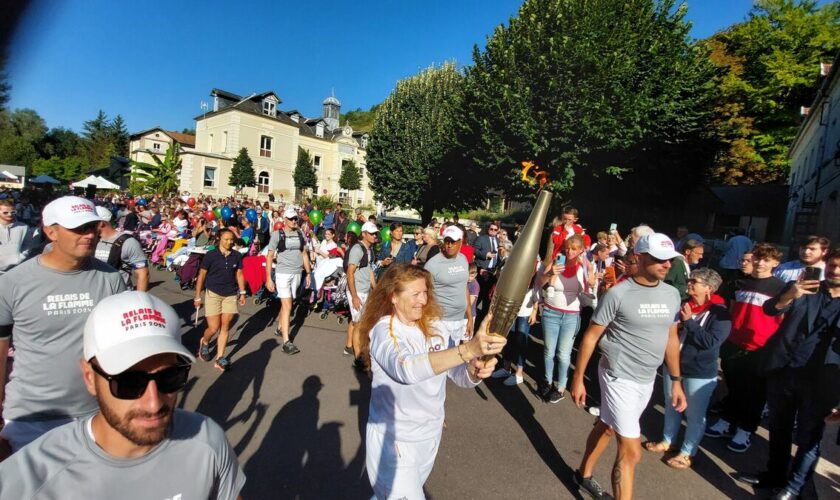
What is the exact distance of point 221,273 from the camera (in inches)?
228

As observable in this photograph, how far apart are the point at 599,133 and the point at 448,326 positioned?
13.0 meters

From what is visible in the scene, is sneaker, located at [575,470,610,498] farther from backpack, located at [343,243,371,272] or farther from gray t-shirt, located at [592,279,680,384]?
backpack, located at [343,243,371,272]

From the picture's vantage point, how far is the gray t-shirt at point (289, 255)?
22.3 ft

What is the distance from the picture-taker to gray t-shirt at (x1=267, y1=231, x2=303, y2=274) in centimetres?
680

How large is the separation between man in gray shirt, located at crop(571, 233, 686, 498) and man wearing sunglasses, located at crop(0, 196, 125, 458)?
133 inches

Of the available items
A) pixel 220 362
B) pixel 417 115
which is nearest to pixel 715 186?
pixel 417 115

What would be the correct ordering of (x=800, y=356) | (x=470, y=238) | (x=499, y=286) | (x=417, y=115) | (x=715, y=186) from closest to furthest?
(x=499, y=286) < (x=800, y=356) < (x=470, y=238) < (x=417, y=115) < (x=715, y=186)

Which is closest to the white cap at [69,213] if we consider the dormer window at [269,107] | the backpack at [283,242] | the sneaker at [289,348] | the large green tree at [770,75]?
the backpack at [283,242]

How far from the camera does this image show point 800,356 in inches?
143

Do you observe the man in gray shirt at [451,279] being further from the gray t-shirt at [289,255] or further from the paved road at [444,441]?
the gray t-shirt at [289,255]

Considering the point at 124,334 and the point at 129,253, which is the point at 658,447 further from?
the point at 129,253

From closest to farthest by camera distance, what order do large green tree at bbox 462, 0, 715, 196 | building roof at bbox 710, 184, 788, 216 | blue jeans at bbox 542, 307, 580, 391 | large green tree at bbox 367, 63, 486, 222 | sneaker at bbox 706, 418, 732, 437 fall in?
sneaker at bbox 706, 418, 732, 437, blue jeans at bbox 542, 307, 580, 391, large green tree at bbox 462, 0, 715, 196, large green tree at bbox 367, 63, 486, 222, building roof at bbox 710, 184, 788, 216

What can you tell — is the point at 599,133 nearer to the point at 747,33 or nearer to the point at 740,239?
the point at 740,239

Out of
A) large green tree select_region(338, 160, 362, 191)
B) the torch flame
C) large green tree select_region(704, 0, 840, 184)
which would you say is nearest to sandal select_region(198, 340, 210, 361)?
the torch flame
